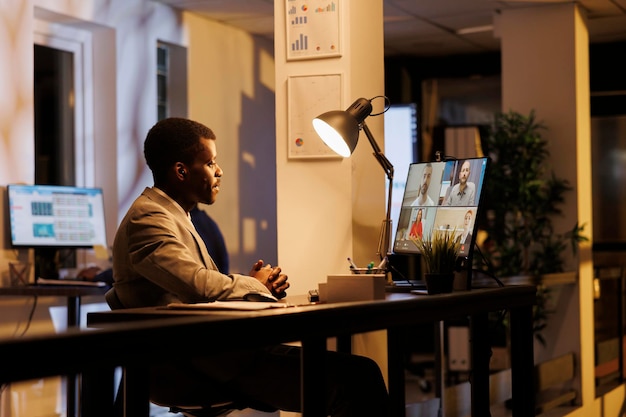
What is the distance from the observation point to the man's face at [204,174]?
3059 millimetres

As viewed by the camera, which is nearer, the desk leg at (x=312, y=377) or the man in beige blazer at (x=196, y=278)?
the desk leg at (x=312, y=377)

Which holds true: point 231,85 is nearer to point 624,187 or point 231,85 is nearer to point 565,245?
point 565,245

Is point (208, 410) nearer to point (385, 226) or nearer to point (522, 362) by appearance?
point (522, 362)

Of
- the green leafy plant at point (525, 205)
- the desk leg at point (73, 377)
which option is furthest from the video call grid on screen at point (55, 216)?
the green leafy plant at point (525, 205)

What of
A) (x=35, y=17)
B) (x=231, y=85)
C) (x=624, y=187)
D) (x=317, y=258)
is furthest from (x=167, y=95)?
(x=624, y=187)

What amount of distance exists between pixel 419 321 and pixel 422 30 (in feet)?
19.9

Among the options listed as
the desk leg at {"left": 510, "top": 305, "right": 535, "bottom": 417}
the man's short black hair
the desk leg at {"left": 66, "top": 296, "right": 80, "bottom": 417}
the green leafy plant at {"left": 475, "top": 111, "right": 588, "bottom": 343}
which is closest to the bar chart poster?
the man's short black hair

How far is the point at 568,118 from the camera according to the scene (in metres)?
7.06

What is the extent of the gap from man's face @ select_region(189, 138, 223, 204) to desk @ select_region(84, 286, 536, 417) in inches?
23.1

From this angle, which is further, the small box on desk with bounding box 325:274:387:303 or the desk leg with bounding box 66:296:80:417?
the desk leg with bounding box 66:296:80:417

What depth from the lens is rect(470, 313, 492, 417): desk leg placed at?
10.5 feet

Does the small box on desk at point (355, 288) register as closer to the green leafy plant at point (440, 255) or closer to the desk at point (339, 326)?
the desk at point (339, 326)

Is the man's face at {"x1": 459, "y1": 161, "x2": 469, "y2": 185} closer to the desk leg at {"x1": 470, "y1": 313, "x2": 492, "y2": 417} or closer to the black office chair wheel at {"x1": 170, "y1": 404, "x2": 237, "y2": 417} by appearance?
the desk leg at {"x1": 470, "y1": 313, "x2": 492, "y2": 417}

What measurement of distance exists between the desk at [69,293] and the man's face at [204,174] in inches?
90.3
